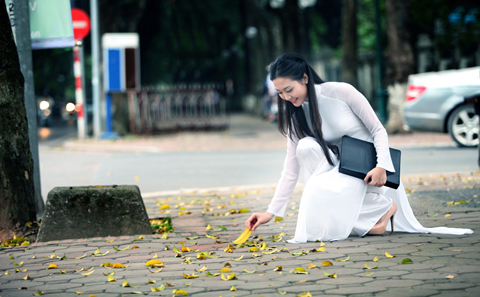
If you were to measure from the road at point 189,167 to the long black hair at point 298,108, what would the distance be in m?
4.12

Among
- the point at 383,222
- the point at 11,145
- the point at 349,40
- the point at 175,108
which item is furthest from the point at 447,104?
the point at 175,108

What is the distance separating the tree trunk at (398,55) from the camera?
1596 centimetres

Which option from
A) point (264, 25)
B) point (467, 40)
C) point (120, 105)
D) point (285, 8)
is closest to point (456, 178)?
point (120, 105)

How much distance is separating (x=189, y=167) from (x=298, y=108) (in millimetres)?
6447

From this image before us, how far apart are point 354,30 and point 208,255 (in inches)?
Result: 680

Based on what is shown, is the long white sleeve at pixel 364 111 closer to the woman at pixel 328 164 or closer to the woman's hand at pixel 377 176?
the woman at pixel 328 164

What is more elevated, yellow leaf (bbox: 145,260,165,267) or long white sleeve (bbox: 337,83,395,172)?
long white sleeve (bbox: 337,83,395,172)

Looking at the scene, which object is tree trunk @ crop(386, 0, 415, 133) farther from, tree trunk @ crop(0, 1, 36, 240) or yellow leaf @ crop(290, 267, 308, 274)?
yellow leaf @ crop(290, 267, 308, 274)

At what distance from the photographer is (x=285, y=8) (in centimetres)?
2467

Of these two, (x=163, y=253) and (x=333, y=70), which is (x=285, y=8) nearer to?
(x=333, y=70)

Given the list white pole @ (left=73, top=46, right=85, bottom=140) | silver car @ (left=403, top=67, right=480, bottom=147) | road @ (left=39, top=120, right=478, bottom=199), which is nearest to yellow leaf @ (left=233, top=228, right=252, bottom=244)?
road @ (left=39, top=120, right=478, bottom=199)

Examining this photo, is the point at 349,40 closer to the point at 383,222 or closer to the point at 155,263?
the point at 383,222

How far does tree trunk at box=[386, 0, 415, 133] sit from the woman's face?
38.7 ft

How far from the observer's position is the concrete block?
5273mm
